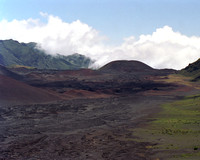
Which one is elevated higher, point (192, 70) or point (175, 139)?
point (192, 70)

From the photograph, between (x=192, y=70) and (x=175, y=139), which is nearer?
(x=175, y=139)

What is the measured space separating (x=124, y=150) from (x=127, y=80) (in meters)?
94.3

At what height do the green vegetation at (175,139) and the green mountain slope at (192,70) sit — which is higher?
the green mountain slope at (192,70)

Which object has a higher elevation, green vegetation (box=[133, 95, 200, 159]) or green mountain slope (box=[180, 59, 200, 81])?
green mountain slope (box=[180, 59, 200, 81])

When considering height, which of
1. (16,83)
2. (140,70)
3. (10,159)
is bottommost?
(10,159)

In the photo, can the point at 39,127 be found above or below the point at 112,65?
below

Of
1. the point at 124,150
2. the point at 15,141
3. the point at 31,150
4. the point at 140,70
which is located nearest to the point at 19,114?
the point at 15,141

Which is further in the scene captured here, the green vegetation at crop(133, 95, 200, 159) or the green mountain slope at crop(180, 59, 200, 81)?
the green mountain slope at crop(180, 59, 200, 81)

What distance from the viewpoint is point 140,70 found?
15950 centimetres

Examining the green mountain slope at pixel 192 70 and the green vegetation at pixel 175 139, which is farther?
the green mountain slope at pixel 192 70

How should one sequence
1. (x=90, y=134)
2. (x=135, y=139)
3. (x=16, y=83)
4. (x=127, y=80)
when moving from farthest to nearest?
(x=127, y=80)
(x=16, y=83)
(x=90, y=134)
(x=135, y=139)

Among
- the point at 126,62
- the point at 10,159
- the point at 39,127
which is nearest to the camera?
the point at 10,159

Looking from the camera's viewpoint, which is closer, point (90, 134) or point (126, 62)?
point (90, 134)

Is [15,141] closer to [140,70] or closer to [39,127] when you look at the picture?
[39,127]
